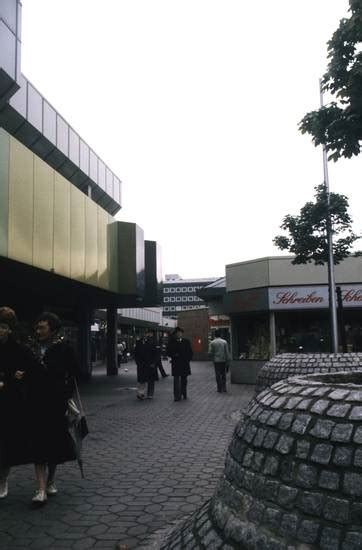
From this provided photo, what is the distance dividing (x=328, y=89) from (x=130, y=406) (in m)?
8.36

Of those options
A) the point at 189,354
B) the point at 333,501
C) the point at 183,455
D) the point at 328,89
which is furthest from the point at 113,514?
the point at 189,354

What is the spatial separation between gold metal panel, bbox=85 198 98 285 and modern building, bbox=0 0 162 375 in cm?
3

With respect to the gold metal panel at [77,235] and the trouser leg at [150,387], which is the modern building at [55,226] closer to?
the gold metal panel at [77,235]

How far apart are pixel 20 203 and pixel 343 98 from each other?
21.8 ft

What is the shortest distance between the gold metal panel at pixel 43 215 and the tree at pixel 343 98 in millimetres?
6148

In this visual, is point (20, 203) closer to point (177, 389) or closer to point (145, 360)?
point (145, 360)

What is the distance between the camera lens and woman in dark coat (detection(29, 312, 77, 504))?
504 cm

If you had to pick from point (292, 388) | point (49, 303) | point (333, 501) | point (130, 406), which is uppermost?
point (49, 303)

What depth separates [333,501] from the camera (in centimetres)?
214

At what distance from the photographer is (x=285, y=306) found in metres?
19.1

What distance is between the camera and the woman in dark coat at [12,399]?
16.8 ft

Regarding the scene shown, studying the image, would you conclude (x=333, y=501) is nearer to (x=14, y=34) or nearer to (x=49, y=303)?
(x=14, y=34)

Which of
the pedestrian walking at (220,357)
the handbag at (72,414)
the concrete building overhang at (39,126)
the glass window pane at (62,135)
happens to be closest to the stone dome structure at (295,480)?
the handbag at (72,414)

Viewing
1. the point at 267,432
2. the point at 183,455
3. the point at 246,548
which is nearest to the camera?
the point at 246,548
